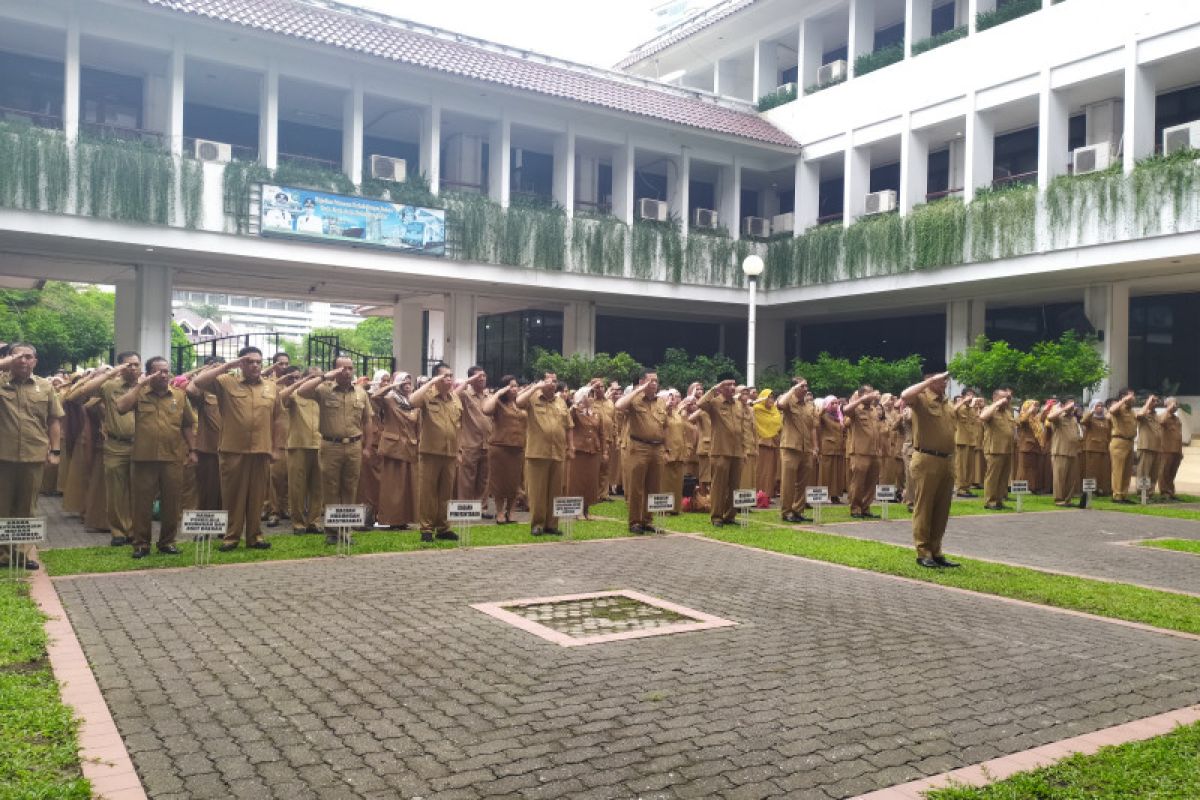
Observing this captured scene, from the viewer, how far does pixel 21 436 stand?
8.84m

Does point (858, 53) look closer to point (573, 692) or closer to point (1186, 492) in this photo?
point (1186, 492)

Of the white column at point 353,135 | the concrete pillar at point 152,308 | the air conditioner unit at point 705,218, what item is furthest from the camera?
the air conditioner unit at point 705,218

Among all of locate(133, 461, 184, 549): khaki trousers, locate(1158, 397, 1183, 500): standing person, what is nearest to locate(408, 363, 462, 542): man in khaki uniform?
locate(133, 461, 184, 549): khaki trousers

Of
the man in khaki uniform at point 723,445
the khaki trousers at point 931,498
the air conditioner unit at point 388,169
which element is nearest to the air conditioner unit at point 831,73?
the air conditioner unit at point 388,169

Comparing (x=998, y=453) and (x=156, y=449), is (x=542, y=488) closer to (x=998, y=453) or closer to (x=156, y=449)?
(x=156, y=449)

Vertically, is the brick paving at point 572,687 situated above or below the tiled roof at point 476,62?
below

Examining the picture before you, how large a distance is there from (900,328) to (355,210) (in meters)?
17.0

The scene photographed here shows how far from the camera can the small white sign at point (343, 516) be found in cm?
1001

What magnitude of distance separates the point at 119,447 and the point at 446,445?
342 centimetres

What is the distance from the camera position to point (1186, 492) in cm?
2083

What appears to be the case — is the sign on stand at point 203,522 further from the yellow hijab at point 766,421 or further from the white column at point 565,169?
→ the white column at point 565,169

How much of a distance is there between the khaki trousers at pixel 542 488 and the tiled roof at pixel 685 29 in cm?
2248

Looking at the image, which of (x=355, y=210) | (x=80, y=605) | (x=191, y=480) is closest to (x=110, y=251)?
(x=355, y=210)

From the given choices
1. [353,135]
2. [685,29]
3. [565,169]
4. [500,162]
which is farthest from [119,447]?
[685,29]
